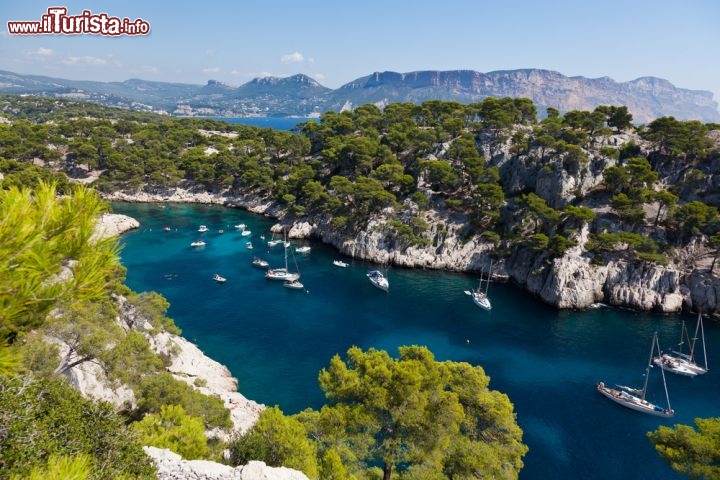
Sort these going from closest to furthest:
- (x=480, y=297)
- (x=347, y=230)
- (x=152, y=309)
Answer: (x=152, y=309)
(x=480, y=297)
(x=347, y=230)

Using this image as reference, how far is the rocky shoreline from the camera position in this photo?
4625 centimetres

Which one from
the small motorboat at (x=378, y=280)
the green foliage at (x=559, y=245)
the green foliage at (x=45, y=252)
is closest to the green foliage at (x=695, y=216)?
the green foliage at (x=559, y=245)

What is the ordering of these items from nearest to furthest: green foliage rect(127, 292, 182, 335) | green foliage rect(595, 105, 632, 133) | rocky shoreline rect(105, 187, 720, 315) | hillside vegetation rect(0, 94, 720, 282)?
green foliage rect(127, 292, 182, 335)
rocky shoreline rect(105, 187, 720, 315)
hillside vegetation rect(0, 94, 720, 282)
green foliage rect(595, 105, 632, 133)

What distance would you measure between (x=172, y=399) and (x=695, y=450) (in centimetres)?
2364

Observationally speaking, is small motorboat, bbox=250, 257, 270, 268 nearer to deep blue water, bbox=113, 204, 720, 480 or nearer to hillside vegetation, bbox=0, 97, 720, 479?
deep blue water, bbox=113, 204, 720, 480

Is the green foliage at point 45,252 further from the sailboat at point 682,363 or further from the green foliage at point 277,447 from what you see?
the sailboat at point 682,363

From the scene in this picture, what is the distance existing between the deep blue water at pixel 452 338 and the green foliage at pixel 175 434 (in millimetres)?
11023

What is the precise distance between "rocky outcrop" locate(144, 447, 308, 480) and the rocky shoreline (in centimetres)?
4430

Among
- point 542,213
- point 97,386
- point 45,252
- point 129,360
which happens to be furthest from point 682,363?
point 45,252

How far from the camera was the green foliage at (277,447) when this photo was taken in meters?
15.2

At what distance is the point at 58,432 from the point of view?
895 centimetres

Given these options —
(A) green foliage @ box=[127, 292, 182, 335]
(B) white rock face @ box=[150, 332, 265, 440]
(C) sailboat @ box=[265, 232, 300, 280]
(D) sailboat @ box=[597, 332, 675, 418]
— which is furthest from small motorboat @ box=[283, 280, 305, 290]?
(D) sailboat @ box=[597, 332, 675, 418]

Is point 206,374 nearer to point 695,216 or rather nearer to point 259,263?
point 259,263

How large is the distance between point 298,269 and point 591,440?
39.4 m
